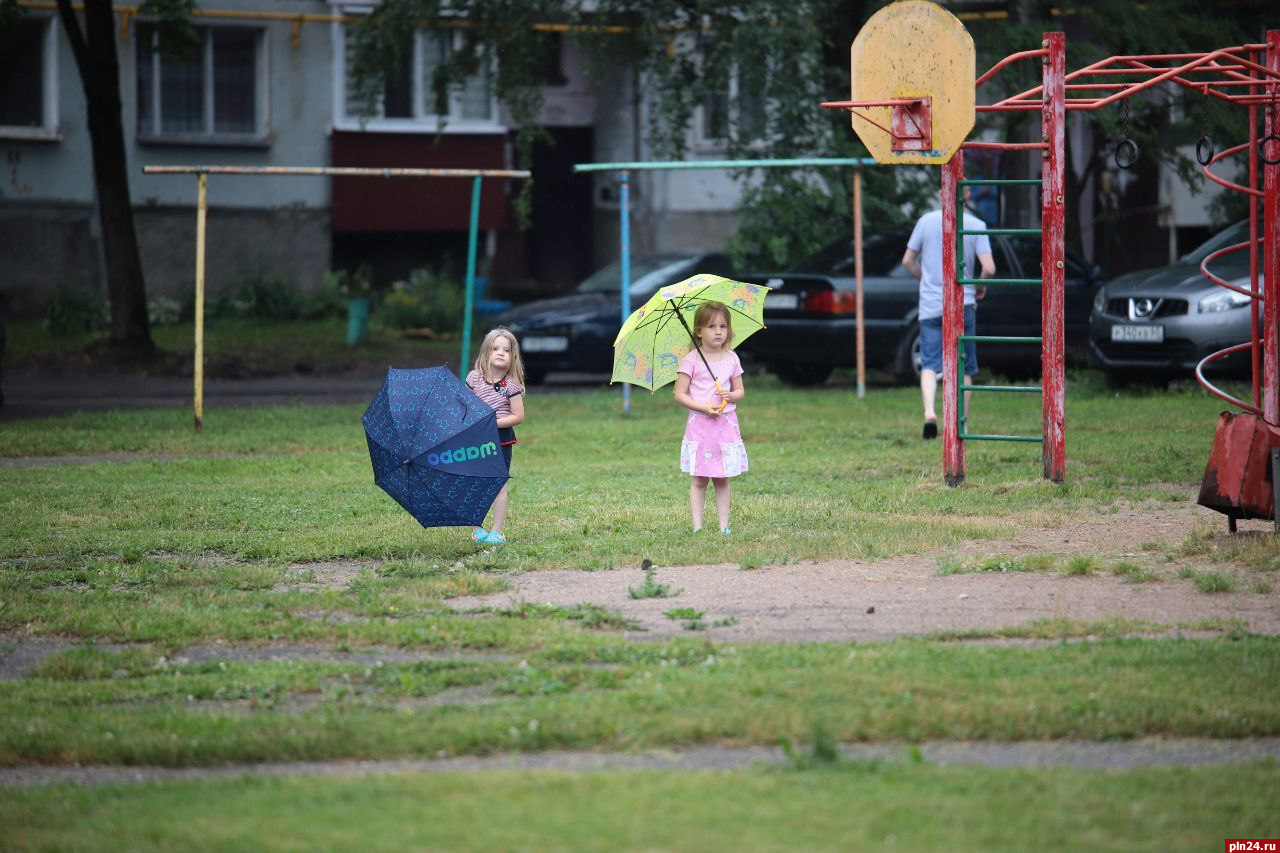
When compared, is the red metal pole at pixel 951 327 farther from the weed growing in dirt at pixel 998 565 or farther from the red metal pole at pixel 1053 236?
the weed growing in dirt at pixel 998 565

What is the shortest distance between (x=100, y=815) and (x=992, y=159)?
2676 cm

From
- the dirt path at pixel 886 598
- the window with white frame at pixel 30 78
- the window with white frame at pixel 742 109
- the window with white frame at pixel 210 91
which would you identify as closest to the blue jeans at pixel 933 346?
the dirt path at pixel 886 598

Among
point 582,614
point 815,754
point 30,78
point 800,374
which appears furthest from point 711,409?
point 30,78

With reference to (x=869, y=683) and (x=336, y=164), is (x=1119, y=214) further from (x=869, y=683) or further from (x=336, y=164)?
(x=869, y=683)

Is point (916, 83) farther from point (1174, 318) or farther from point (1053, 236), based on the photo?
point (1174, 318)

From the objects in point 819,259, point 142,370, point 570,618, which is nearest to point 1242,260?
point 819,259

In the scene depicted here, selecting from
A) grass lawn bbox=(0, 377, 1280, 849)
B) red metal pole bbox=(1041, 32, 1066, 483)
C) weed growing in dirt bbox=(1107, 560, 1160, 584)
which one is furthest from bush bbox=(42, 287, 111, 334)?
weed growing in dirt bbox=(1107, 560, 1160, 584)

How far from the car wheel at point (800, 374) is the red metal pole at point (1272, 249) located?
874 cm

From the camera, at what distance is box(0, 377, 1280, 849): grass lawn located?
4.59 meters

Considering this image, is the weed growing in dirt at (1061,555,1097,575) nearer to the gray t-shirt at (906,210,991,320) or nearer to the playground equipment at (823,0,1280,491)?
the playground equipment at (823,0,1280,491)

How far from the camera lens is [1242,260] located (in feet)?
54.0

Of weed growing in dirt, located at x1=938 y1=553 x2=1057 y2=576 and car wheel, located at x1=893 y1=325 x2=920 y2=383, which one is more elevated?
car wheel, located at x1=893 y1=325 x2=920 y2=383

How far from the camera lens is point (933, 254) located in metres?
13.6

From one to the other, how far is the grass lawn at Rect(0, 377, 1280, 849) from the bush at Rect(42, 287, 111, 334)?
1388 cm
